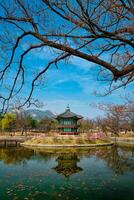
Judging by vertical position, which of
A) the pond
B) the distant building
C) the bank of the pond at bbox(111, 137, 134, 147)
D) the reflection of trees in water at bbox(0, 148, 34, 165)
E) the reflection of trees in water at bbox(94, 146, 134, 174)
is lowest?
the pond

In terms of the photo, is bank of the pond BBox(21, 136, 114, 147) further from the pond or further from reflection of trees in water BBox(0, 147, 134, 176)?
the pond

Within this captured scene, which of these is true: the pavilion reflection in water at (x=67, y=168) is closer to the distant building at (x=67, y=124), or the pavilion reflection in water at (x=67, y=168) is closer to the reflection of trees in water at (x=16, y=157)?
the reflection of trees in water at (x=16, y=157)

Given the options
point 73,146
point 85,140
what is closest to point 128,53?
point 73,146

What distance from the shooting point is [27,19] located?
12.6 ft

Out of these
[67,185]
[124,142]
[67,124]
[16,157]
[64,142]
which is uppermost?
[67,124]

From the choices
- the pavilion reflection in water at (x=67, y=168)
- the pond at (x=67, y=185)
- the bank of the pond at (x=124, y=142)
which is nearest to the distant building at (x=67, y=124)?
the bank of the pond at (x=124, y=142)

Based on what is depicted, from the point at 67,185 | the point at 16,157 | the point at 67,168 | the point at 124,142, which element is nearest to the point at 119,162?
the point at 67,168

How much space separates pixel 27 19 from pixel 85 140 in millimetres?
39542

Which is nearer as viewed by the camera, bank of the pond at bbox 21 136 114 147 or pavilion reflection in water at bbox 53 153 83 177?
pavilion reflection in water at bbox 53 153 83 177

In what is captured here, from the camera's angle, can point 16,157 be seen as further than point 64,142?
No

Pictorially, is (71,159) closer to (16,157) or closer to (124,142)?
(16,157)

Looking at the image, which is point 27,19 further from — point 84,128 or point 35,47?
point 84,128

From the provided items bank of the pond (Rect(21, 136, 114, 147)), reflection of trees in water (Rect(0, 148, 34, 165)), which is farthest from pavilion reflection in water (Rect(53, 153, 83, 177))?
bank of the pond (Rect(21, 136, 114, 147))

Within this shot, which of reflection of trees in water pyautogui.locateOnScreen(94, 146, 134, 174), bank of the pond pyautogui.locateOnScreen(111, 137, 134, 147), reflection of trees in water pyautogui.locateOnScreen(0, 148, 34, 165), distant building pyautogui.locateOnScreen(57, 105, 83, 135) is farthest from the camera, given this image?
distant building pyautogui.locateOnScreen(57, 105, 83, 135)
